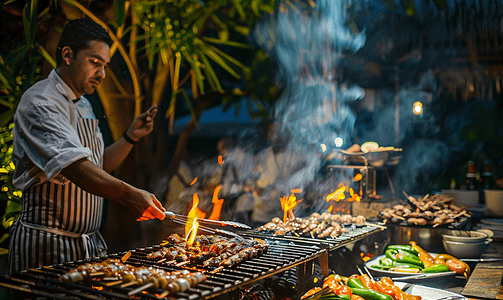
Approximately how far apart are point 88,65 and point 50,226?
106 centimetres

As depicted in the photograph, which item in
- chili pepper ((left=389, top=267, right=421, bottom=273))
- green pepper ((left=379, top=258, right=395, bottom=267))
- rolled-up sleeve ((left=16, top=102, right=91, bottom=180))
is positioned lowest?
chili pepper ((left=389, top=267, right=421, bottom=273))

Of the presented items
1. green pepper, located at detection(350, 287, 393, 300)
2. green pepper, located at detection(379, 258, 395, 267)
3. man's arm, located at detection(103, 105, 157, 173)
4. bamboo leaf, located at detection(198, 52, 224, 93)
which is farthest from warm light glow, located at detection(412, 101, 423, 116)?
man's arm, located at detection(103, 105, 157, 173)

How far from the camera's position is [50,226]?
2.54m

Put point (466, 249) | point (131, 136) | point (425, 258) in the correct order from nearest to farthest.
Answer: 1. point (131, 136)
2. point (425, 258)
3. point (466, 249)

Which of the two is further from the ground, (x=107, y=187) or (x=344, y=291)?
(x=107, y=187)

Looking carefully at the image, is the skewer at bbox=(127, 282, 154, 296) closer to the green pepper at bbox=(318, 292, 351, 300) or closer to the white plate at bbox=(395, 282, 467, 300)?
the green pepper at bbox=(318, 292, 351, 300)

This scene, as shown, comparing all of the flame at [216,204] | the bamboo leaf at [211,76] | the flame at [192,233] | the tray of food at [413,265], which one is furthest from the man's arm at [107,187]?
the bamboo leaf at [211,76]

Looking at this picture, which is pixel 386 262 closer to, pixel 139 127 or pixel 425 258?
pixel 425 258

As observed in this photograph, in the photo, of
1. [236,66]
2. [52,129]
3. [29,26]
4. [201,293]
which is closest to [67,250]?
[52,129]

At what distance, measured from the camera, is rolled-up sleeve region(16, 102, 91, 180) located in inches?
80.6

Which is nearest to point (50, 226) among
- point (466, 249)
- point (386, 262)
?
point (386, 262)

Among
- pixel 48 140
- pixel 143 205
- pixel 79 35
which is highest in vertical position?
pixel 79 35

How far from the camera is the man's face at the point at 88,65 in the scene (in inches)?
98.9

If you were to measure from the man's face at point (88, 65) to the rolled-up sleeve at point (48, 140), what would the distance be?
36 centimetres
